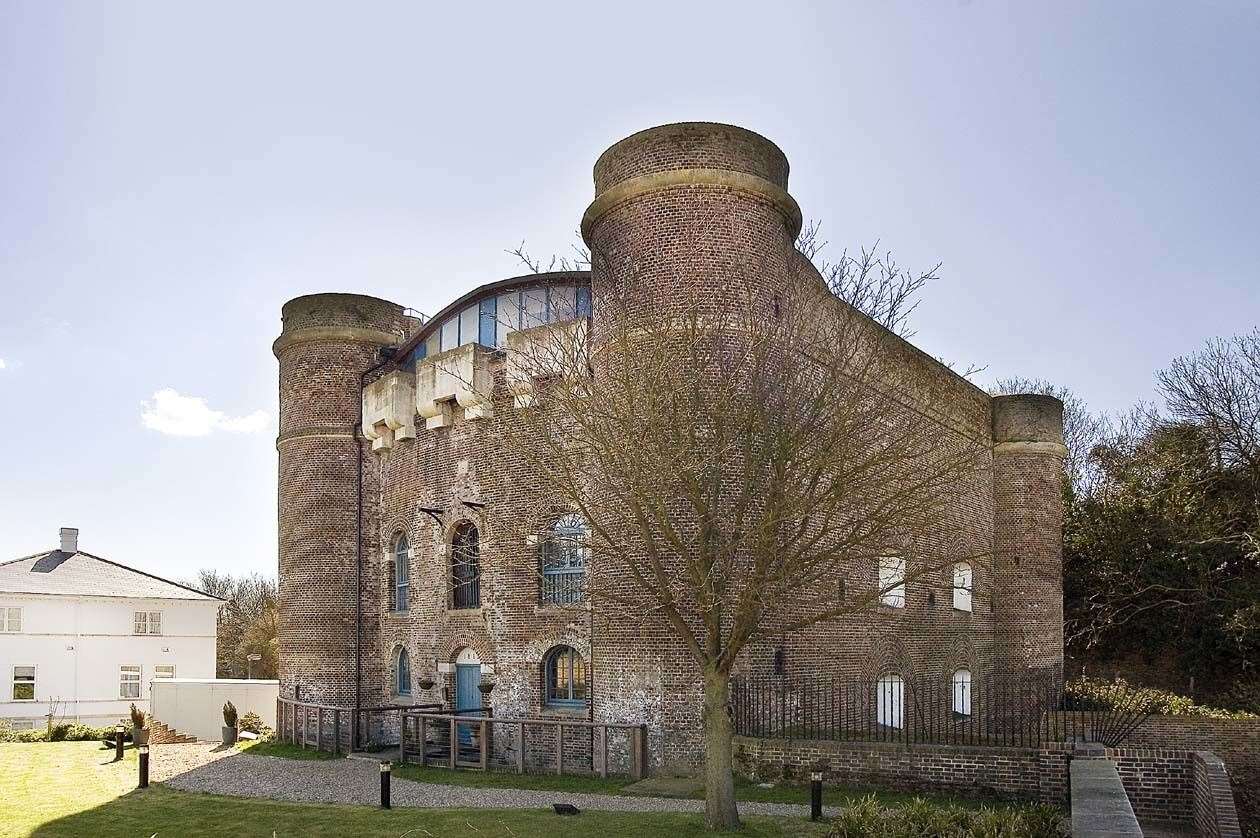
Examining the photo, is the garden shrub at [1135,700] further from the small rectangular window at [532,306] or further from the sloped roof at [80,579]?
the sloped roof at [80,579]

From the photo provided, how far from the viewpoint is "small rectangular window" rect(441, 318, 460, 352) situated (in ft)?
74.6

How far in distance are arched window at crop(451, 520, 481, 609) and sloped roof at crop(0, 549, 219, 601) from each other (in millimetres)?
25135

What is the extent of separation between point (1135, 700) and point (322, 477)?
60.5 ft

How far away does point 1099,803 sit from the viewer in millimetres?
9586

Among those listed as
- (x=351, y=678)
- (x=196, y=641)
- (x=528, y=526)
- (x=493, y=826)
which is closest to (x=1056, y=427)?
(x=528, y=526)

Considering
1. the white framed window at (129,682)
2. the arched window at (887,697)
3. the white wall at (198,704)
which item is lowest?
the white framed window at (129,682)

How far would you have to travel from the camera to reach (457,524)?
22.1 meters

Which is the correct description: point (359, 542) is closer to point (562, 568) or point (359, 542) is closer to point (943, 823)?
point (562, 568)

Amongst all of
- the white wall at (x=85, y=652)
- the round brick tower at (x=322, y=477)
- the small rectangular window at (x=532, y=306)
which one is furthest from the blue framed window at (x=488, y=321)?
the white wall at (x=85, y=652)

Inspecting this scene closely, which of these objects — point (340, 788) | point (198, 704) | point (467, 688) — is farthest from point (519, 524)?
point (198, 704)

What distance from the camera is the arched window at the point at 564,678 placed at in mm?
19391

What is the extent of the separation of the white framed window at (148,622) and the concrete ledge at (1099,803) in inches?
1526

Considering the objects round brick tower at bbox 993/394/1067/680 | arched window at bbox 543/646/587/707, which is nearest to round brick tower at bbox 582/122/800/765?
arched window at bbox 543/646/587/707

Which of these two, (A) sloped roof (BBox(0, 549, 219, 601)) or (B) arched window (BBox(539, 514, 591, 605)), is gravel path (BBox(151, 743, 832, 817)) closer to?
(B) arched window (BBox(539, 514, 591, 605))
